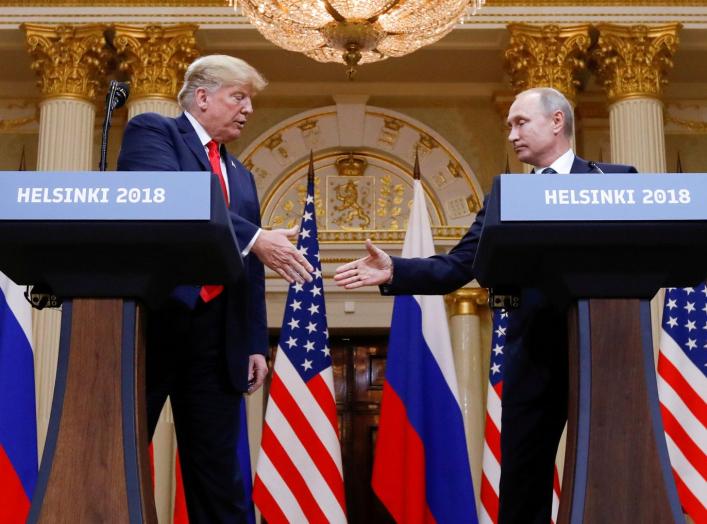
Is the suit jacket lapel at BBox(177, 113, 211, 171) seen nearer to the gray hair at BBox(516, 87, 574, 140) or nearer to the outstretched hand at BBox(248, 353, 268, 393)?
the outstretched hand at BBox(248, 353, 268, 393)

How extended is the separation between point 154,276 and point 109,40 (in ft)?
21.2

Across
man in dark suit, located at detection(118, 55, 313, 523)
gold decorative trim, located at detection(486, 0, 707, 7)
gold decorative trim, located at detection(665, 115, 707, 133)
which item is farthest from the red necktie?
gold decorative trim, located at detection(665, 115, 707, 133)

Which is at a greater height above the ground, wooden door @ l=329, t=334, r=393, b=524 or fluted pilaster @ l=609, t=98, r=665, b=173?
fluted pilaster @ l=609, t=98, r=665, b=173

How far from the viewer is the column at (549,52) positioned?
805cm

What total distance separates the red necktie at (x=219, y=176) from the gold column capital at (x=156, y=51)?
515 centimetres

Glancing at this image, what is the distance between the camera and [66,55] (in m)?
8.08

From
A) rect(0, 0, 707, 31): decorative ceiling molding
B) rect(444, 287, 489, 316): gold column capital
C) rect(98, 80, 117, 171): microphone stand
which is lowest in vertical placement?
rect(98, 80, 117, 171): microphone stand

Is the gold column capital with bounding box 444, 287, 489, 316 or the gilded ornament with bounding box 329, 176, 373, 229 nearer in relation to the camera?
the gold column capital with bounding box 444, 287, 489, 316

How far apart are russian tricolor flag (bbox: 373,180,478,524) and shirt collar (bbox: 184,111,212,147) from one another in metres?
3.40

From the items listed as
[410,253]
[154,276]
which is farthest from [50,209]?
[410,253]

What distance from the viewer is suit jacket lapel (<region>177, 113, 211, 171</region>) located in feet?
9.57

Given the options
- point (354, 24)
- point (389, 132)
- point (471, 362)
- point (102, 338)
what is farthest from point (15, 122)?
point (102, 338)

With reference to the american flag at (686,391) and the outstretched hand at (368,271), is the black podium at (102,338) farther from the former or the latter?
the american flag at (686,391)

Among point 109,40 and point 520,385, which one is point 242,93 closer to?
point 520,385
